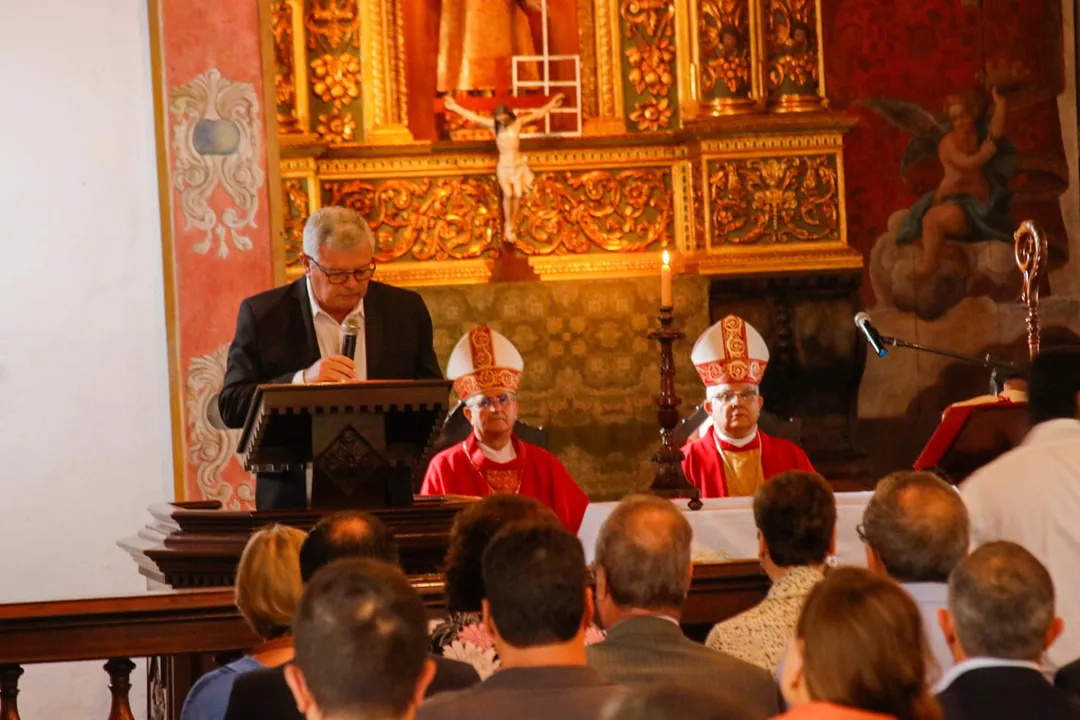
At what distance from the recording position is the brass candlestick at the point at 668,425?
6453mm

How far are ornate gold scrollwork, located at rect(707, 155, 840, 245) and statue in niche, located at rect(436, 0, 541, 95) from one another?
1527 mm

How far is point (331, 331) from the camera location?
15.5 feet

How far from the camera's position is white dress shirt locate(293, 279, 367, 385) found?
4672 mm

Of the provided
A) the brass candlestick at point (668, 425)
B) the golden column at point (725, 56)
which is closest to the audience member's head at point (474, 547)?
the brass candlestick at point (668, 425)

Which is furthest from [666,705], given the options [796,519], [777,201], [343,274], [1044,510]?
[777,201]

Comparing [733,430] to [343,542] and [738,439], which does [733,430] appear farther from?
[343,542]

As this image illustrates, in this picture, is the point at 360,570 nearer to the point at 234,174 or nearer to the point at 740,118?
the point at 234,174

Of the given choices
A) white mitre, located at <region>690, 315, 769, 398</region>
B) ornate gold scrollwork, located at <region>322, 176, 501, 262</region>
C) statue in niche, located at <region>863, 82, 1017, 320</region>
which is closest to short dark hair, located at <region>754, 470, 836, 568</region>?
white mitre, located at <region>690, 315, 769, 398</region>

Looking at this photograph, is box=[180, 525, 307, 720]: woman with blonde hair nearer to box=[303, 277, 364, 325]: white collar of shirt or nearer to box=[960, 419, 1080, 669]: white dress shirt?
box=[303, 277, 364, 325]: white collar of shirt

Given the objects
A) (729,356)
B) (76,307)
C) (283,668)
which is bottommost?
(283,668)

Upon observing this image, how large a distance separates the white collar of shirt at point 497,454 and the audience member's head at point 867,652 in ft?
16.1

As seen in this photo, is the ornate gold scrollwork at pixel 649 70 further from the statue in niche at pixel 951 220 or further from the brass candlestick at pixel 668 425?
the brass candlestick at pixel 668 425

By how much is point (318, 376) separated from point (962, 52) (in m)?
8.40

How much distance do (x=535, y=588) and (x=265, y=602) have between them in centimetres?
77
